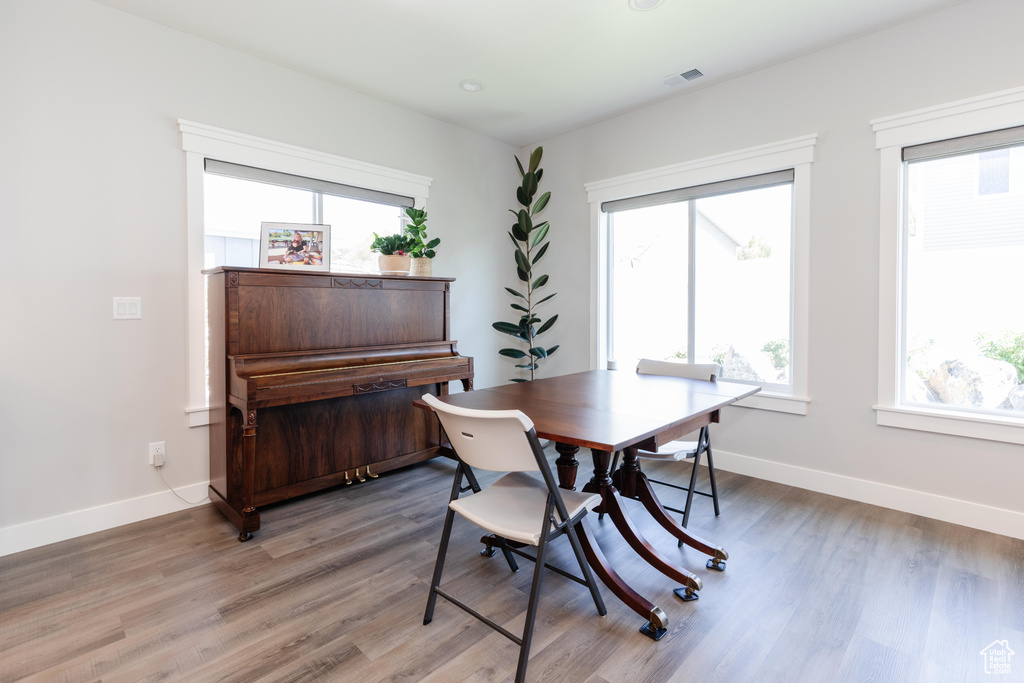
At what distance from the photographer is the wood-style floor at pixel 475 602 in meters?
1.61

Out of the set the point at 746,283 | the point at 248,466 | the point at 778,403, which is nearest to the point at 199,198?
the point at 248,466

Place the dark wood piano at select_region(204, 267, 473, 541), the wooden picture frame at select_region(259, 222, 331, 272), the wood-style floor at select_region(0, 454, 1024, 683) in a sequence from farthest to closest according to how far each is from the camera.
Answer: the wooden picture frame at select_region(259, 222, 331, 272), the dark wood piano at select_region(204, 267, 473, 541), the wood-style floor at select_region(0, 454, 1024, 683)

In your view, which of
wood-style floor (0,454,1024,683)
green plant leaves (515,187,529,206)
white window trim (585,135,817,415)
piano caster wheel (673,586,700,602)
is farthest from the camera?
green plant leaves (515,187,529,206)

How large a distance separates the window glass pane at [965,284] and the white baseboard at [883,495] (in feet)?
1.77

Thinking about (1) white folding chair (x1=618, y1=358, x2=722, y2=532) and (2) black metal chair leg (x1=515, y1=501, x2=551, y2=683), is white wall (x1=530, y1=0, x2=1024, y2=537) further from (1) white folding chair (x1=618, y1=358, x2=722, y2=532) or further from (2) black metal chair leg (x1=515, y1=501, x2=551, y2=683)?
(2) black metal chair leg (x1=515, y1=501, x2=551, y2=683)

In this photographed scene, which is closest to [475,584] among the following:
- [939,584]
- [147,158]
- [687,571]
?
[687,571]

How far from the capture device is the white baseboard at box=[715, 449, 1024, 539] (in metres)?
2.57

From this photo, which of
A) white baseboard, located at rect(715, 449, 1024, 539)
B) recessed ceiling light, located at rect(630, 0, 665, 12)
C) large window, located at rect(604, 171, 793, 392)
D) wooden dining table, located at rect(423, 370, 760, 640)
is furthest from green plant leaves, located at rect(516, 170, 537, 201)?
white baseboard, located at rect(715, 449, 1024, 539)

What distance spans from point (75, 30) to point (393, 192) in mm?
1969

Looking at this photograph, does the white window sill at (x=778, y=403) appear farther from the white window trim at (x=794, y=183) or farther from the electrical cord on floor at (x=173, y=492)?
the electrical cord on floor at (x=173, y=492)

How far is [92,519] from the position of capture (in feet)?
8.61

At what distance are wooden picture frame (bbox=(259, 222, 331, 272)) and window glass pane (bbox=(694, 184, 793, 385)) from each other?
2807 millimetres

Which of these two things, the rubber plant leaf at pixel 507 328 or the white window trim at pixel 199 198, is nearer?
the white window trim at pixel 199 198

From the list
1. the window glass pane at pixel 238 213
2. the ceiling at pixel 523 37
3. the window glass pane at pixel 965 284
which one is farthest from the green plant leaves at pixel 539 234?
the window glass pane at pixel 965 284
